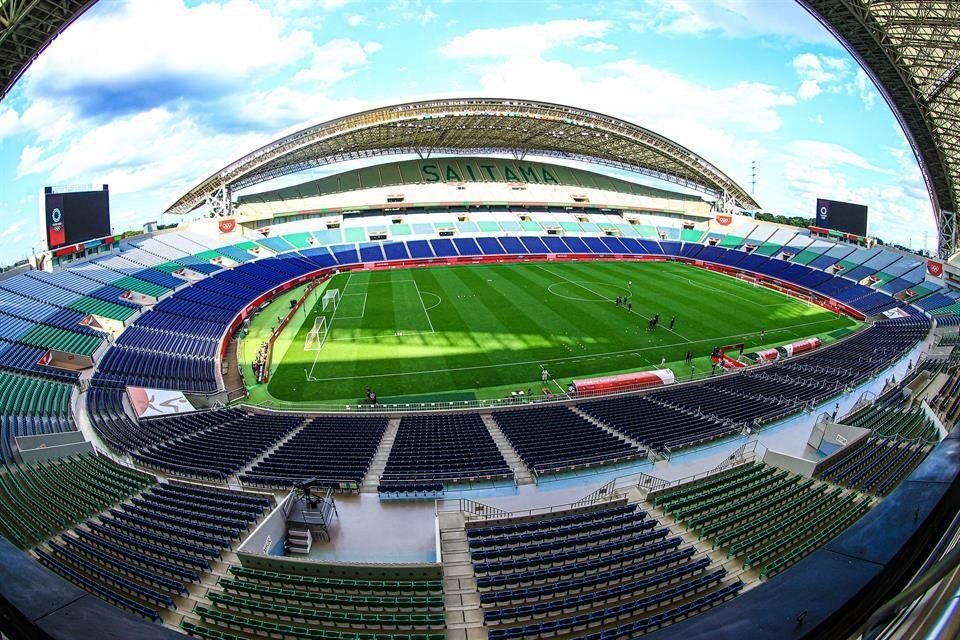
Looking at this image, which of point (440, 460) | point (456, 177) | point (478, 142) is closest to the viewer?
point (440, 460)

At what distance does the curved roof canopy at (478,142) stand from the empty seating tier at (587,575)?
167 ft

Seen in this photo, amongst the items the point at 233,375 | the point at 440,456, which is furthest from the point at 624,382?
the point at 233,375

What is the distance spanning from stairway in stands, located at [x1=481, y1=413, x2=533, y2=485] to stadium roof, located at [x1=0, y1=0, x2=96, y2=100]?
1887 cm

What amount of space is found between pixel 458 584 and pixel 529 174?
7467 cm

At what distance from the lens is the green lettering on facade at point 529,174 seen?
79938 millimetres

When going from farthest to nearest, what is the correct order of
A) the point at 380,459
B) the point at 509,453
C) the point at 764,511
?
the point at 509,453 < the point at 380,459 < the point at 764,511

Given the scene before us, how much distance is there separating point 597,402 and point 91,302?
31.6 metres

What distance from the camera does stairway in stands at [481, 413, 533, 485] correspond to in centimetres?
1703

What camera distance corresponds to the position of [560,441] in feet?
62.8

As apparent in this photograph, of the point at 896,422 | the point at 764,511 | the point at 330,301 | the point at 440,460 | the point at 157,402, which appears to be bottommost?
the point at 440,460

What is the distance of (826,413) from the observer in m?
20.3

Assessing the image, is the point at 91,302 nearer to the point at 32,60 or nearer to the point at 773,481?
the point at 32,60

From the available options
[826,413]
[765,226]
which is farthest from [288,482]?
[765,226]

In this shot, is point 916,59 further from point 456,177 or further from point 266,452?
point 456,177
